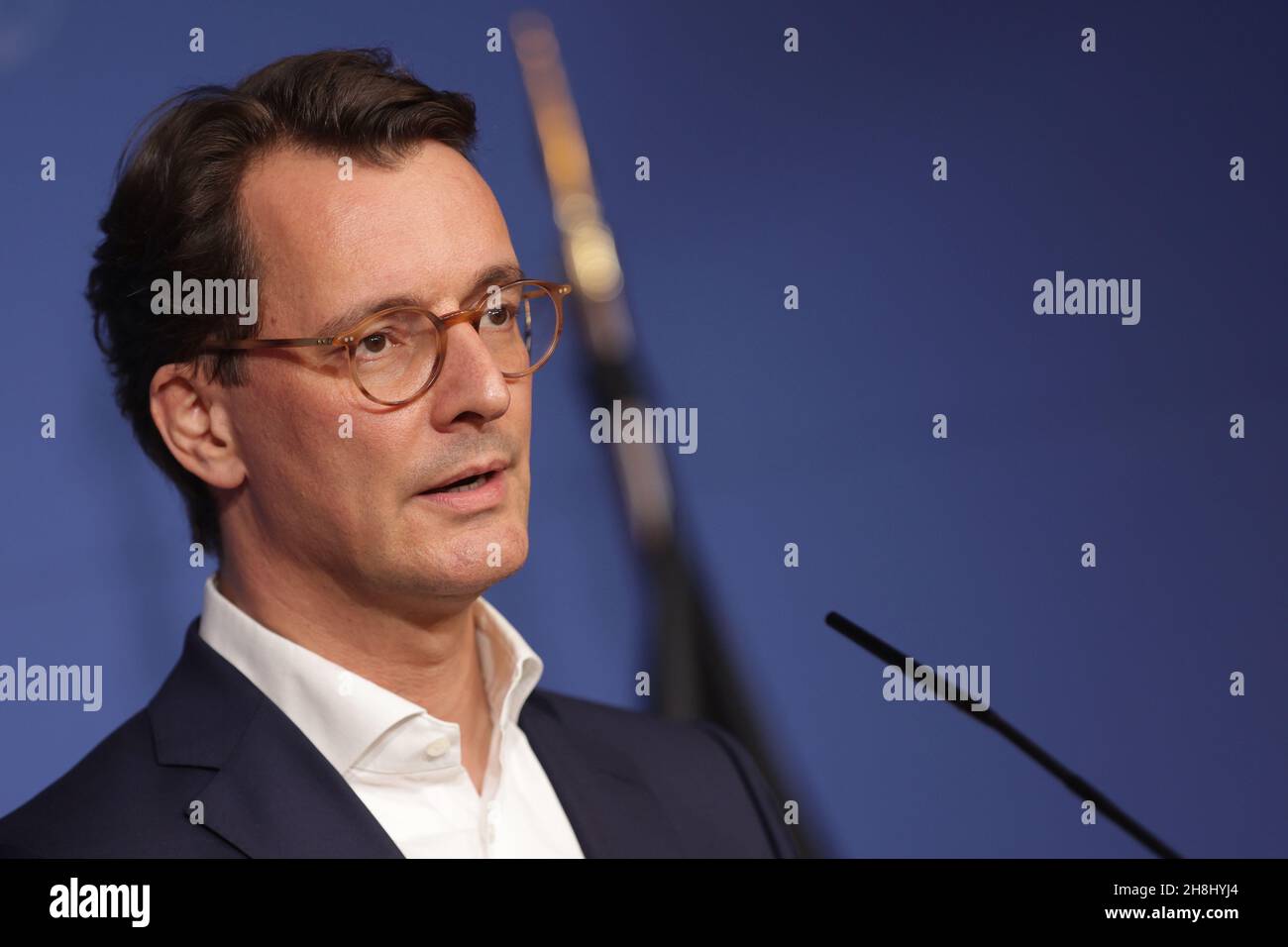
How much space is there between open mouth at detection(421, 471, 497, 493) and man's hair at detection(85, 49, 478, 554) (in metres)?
0.26

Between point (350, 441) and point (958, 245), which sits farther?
point (958, 245)

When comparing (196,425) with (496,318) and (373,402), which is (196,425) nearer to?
(373,402)

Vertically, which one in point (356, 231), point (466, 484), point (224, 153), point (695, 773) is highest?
point (224, 153)

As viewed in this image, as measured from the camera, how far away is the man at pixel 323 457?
1486 mm

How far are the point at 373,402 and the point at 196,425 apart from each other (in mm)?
236

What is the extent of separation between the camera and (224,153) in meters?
1.56

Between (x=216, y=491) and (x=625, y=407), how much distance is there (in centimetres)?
71

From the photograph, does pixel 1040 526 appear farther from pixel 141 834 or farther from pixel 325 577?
pixel 141 834

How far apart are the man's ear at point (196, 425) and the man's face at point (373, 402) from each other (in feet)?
0.16

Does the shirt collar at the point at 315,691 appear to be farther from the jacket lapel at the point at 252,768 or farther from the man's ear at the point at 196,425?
the man's ear at the point at 196,425

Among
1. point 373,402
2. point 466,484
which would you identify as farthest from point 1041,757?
point 373,402

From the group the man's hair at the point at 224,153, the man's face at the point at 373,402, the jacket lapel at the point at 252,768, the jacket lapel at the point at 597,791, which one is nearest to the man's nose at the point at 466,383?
the man's face at the point at 373,402

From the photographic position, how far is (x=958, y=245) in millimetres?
2137
